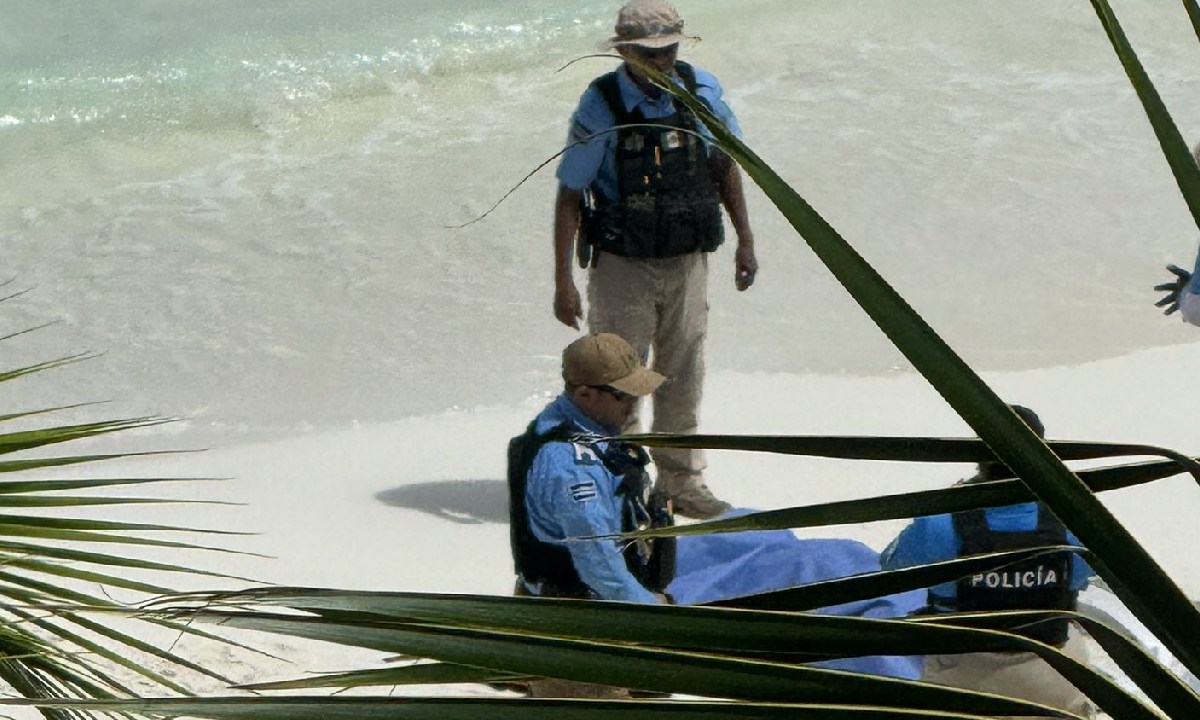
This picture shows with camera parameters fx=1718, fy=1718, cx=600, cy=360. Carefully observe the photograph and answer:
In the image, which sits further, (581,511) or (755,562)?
(755,562)

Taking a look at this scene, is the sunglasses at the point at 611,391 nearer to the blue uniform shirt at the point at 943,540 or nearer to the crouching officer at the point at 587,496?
the crouching officer at the point at 587,496

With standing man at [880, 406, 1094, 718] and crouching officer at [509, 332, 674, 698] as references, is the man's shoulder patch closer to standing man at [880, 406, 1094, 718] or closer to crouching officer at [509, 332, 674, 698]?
crouching officer at [509, 332, 674, 698]

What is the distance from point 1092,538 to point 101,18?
14.8 metres

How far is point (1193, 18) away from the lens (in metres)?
0.94

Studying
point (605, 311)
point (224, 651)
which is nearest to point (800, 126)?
point (605, 311)

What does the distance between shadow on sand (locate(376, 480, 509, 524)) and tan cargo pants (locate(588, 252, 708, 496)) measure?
578 mm

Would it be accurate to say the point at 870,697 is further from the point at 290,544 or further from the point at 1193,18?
the point at 290,544

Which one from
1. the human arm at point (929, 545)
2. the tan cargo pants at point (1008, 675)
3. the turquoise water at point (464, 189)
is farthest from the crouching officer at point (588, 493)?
the turquoise water at point (464, 189)

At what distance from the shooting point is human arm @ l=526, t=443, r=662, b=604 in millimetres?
3332

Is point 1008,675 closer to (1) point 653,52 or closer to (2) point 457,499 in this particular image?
(1) point 653,52

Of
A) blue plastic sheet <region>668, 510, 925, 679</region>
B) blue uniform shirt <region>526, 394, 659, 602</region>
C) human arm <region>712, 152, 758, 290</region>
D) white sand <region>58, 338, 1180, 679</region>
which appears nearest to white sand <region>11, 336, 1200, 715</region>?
white sand <region>58, 338, 1180, 679</region>

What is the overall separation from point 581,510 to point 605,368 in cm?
36

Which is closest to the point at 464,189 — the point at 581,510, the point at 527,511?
the point at 527,511

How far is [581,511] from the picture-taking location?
333 cm
